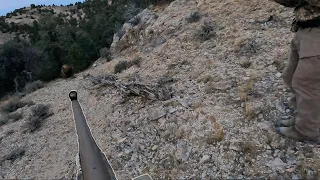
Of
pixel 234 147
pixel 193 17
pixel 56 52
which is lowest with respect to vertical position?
pixel 234 147

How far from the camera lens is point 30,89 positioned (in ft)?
41.3

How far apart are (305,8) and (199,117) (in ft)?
7.38

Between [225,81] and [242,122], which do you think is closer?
[242,122]

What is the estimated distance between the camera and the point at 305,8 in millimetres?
2779

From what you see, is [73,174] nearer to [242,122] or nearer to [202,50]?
[242,122]

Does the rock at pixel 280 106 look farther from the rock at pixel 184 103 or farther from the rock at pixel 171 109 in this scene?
the rock at pixel 171 109

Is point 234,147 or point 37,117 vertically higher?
point 37,117

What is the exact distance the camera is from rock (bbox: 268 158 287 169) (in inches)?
128

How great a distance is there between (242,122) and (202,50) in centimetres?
369

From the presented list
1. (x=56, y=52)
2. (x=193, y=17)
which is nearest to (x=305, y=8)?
(x=193, y=17)

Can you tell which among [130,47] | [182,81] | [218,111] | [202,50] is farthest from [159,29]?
[218,111]

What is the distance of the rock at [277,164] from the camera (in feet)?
10.7

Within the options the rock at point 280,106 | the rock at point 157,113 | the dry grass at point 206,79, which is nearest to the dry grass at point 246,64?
the dry grass at point 206,79

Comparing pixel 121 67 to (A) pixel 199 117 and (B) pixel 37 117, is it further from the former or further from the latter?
(A) pixel 199 117
